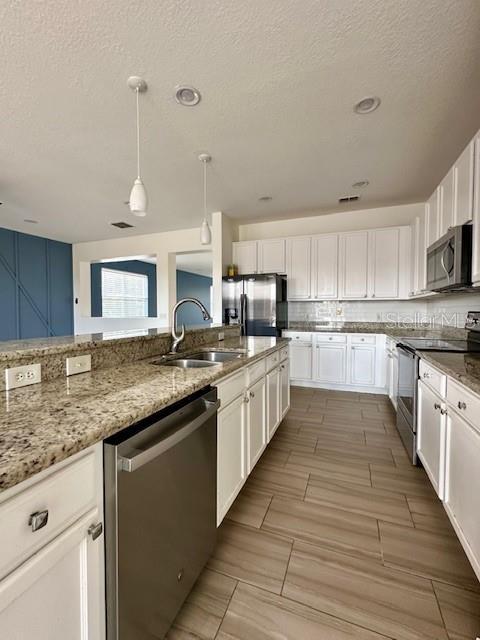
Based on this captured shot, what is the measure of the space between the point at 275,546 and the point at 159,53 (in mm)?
2830

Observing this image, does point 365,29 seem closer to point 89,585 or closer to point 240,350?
point 240,350

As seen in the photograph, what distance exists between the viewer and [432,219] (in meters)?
2.88

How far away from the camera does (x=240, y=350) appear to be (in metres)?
2.10

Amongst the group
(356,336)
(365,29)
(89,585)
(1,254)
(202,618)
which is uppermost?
(365,29)

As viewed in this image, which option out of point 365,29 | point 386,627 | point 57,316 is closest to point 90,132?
point 365,29

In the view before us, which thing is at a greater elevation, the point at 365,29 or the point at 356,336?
the point at 365,29

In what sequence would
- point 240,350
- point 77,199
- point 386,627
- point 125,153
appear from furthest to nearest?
1. point 77,199
2. point 125,153
3. point 240,350
4. point 386,627

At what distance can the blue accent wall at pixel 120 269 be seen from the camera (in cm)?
662

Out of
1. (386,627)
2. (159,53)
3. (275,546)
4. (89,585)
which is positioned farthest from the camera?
(159,53)

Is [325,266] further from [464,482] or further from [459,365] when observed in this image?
[464,482]

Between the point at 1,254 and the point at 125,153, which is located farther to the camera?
the point at 1,254

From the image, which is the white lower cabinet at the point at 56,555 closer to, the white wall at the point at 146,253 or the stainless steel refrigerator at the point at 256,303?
the stainless steel refrigerator at the point at 256,303

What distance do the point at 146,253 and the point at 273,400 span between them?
4520mm

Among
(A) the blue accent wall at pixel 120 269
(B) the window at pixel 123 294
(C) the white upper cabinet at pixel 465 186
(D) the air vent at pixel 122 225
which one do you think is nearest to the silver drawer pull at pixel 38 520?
(C) the white upper cabinet at pixel 465 186
